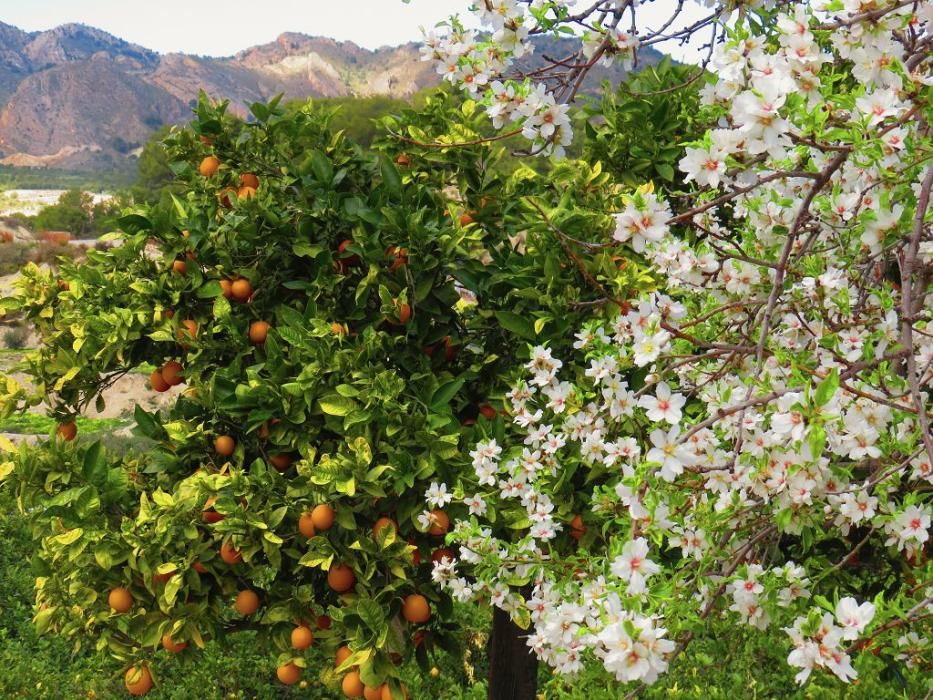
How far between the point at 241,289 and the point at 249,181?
0.52 meters

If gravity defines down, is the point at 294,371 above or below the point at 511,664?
above

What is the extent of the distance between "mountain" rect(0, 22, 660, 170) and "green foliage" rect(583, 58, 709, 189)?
471 feet

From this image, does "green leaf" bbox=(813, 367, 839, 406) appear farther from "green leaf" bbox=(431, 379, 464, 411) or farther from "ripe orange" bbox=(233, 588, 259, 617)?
"ripe orange" bbox=(233, 588, 259, 617)

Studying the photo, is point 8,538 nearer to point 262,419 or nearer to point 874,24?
point 262,419

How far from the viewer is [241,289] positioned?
10.3 feet

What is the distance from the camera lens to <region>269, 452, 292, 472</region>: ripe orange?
3.04 m

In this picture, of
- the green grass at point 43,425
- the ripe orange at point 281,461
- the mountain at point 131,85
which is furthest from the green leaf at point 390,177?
the mountain at point 131,85

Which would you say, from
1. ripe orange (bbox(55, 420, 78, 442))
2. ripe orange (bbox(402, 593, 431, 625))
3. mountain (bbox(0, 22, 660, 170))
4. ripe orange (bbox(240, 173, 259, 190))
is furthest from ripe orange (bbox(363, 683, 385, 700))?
mountain (bbox(0, 22, 660, 170))

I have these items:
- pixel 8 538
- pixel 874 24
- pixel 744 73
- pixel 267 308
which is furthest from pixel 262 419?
pixel 8 538


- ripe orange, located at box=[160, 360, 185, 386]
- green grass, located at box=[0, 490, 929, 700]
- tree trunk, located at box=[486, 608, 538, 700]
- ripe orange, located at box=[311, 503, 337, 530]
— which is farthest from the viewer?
green grass, located at box=[0, 490, 929, 700]

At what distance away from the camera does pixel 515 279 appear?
3.03 meters

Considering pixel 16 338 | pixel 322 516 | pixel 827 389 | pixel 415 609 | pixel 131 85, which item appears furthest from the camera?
pixel 131 85

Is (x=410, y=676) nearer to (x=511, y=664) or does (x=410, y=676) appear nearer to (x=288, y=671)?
(x=511, y=664)

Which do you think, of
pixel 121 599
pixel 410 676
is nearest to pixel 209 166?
pixel 121 599
